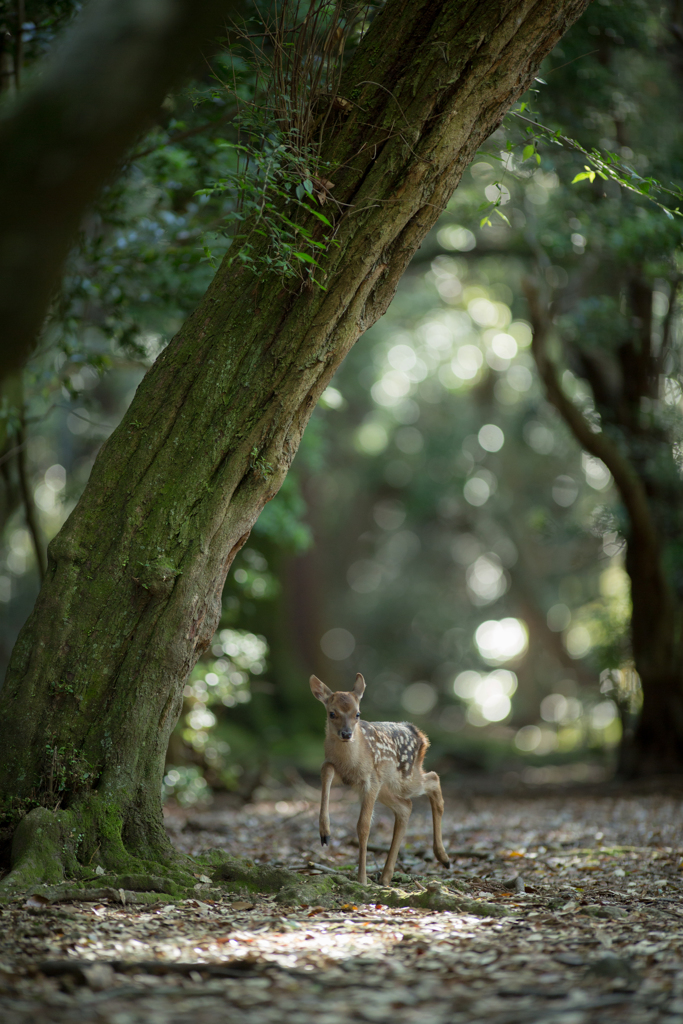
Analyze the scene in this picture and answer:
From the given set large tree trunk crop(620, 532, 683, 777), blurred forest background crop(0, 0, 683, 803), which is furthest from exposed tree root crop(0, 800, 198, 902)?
large tree trunk crop(620, 532, 683, 777)

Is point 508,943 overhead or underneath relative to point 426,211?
underneath

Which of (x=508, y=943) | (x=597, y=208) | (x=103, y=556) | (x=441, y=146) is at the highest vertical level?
(x=597, y=208)

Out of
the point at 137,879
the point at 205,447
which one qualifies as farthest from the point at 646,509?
the point at 137,879

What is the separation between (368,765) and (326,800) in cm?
35

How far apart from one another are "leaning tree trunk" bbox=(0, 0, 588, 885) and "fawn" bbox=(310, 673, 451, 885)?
0.99 m

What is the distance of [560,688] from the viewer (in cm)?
2616

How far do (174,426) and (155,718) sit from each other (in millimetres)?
1734

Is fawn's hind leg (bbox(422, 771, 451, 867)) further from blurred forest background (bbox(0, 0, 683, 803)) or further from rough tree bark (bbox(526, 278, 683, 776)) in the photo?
rough tree bark (bbox(526, 278, 683, 776))

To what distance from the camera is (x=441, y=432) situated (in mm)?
23391

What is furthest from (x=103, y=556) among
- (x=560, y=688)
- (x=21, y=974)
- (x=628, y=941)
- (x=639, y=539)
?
(x=560, y=688)

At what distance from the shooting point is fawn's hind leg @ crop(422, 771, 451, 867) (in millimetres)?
5891

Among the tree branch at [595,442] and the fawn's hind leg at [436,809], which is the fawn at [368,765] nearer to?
the fawn's hind leg at [436,809]

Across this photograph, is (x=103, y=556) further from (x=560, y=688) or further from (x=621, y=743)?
(x=560, y=688)

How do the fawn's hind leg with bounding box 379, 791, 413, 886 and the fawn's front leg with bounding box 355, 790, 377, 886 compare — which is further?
the fawn's hind leg with bounding box 379, 791, 413, 886
